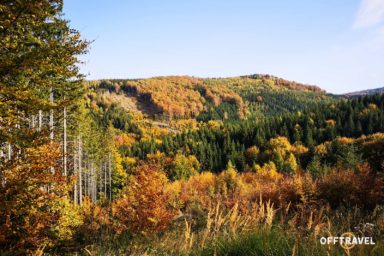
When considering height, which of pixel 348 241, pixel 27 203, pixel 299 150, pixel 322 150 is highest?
pixel 348 241

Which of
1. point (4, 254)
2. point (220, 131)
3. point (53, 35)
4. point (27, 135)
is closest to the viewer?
point (4, 254)

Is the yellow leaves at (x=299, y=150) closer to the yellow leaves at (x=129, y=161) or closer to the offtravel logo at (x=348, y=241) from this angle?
the yellow leaves at (x=129, y=161)

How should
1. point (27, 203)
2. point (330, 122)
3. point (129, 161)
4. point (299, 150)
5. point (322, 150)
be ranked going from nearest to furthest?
point (27, 203), point (322, 150), point (299, 150), point (129, 161), point (330, 122)

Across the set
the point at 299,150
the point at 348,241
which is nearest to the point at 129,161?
the point at 299,150

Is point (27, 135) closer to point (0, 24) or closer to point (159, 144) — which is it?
point (0, 24)

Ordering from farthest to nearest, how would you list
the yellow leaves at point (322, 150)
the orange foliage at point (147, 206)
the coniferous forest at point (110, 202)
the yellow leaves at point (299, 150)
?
1. the yellow leaves at point (299, 150)
2. the yellow leaves at point (322, 150)
3. the orange foliage at point (147, 206)
4. the coniferous forest at point (110, 202)

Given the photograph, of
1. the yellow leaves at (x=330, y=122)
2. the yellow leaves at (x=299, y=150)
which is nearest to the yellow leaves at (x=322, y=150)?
the yellow leaves at (x=299, y=150)

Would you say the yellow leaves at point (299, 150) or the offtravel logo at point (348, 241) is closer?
the offtravel logo at point (348, 241)

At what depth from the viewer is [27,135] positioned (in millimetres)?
9070

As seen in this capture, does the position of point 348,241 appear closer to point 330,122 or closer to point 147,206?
point 147,206

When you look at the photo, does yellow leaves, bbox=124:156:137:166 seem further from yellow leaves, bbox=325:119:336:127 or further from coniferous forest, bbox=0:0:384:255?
yellow leaves, bbox=325:119:336:127

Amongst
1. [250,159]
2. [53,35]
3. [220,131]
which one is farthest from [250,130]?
[53,35]

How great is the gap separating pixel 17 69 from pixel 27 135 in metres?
1.94

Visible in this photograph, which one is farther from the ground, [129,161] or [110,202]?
[110,202]
